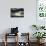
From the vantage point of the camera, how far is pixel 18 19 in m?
7.04

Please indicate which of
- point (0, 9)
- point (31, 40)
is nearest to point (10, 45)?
point (31, 40)

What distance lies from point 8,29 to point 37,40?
1.37 meters

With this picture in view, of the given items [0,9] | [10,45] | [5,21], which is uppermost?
[0,9]

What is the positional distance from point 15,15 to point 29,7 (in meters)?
0.71

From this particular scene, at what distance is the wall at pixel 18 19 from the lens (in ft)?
22.9

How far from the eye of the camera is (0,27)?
7031 mm

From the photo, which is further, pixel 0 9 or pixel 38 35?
pixel 0 9

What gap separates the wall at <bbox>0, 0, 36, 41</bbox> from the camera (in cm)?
696

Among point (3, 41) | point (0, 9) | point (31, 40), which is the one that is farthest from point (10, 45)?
point (0, 9)

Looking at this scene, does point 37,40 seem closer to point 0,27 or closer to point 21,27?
point 21,27

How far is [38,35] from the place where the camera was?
6.53 meters

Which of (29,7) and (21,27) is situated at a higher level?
(29,7)

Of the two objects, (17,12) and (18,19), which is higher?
(17,12)

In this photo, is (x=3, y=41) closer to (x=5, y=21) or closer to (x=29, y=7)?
(x=5, y=21)
